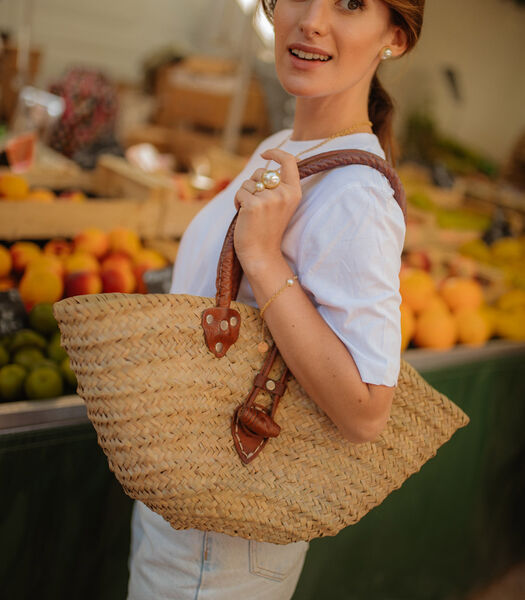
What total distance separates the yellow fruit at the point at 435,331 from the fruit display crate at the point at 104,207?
3.32 feet

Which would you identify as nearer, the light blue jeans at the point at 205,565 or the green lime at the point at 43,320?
the light blue jeans at the point at 205,565

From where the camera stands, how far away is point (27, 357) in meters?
1.55

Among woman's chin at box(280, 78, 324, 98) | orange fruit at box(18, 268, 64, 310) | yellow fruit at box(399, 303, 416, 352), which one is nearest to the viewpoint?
woman's chin at box(280, 78, 324, 98)

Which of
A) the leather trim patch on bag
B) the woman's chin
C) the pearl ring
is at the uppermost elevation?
the woman's chin

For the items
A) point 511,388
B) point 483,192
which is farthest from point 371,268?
point 483,192

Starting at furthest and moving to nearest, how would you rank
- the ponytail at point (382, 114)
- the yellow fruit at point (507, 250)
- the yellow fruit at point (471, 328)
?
the yellow fruit at point (507, 250) → the yellow fruit at point (471, 328) → the ponytail at point (382, 114)

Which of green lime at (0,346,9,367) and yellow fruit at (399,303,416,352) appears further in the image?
yellow fruit at (399,303,416,352)

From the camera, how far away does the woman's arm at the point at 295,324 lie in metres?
0.93

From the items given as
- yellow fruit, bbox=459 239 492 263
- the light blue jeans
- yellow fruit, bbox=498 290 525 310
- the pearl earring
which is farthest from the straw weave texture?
yellow fruit, bbox=459 239 492 263

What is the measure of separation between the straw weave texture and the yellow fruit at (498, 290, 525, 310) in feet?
6.02

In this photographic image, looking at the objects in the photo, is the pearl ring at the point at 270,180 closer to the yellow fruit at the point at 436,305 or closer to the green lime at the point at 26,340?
the green lime at the point at 26,340

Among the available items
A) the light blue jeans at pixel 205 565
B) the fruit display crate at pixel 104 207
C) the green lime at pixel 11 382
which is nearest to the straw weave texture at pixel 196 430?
the light blue jeans at pixel 205 565

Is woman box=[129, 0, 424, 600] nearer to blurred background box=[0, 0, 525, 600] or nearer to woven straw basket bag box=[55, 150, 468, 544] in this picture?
woven straw basket bag box=[55, 150, 468, 544]

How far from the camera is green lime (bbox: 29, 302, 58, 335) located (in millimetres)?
1686
